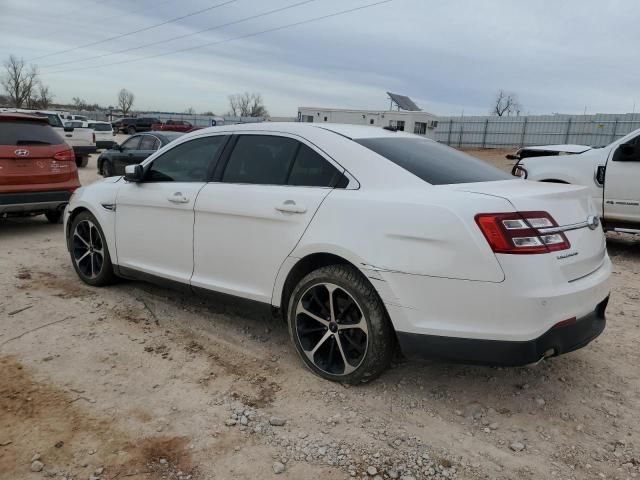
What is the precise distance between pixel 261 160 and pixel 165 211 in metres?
1.01

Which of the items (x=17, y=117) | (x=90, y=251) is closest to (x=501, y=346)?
(x=90, y=251)

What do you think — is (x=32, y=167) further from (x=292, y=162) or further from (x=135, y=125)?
(x=135, y=125)

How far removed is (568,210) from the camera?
9.66 feet

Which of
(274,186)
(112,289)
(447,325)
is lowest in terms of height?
(112,289)

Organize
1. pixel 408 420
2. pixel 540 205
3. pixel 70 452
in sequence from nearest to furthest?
pixel 70 452 → pixel 540 205 → pixel 408 420

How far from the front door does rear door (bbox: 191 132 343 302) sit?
158mm

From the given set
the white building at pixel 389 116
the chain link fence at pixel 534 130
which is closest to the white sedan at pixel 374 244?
the chain link fence at pixel 534 130

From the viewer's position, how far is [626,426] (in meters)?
2.95

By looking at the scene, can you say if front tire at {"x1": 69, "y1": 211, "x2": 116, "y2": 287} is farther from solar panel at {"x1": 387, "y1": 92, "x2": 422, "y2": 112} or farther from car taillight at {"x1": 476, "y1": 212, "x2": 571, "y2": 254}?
solar panel at {"x1": 387, "y1": 92, "x2": 422, "y2": 112}

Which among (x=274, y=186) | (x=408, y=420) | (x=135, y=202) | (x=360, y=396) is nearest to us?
(x=408, y=420)

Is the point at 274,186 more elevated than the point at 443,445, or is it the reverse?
the point at 274,186

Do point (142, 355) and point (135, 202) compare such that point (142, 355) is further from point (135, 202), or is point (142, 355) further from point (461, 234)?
point (461, 234)

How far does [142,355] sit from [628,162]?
6612 millimetres

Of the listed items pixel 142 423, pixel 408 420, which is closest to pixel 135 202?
pixel 142 423
